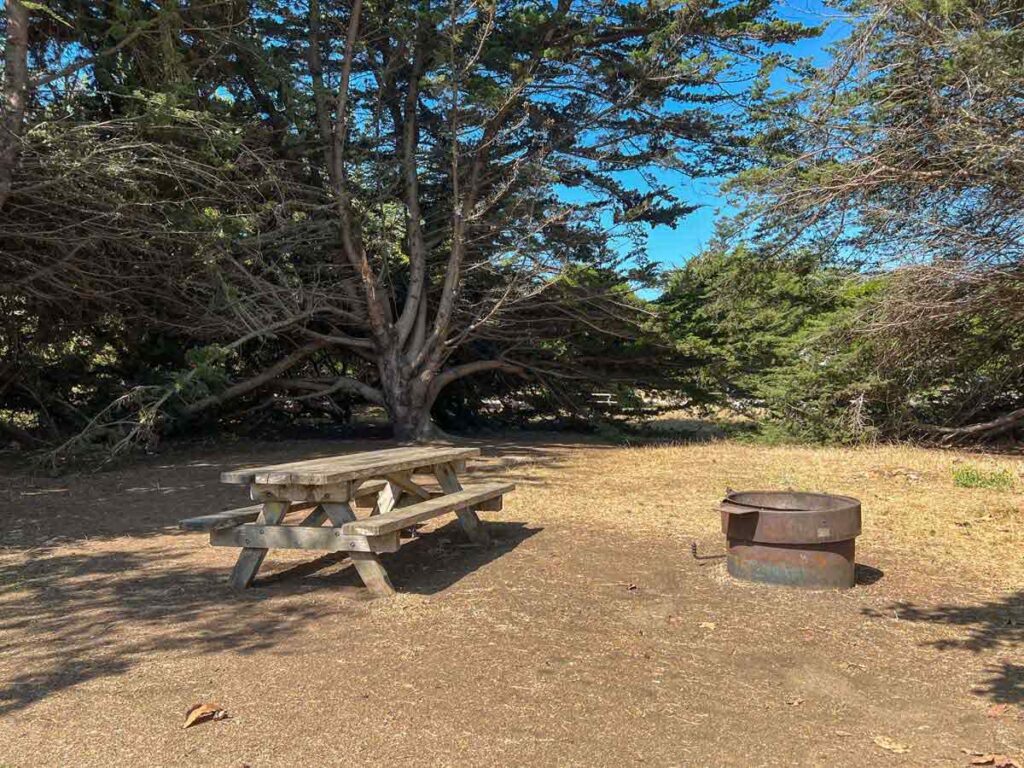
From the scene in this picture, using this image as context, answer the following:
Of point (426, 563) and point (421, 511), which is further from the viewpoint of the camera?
point (426, 563)

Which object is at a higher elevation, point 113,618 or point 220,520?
point 220,520

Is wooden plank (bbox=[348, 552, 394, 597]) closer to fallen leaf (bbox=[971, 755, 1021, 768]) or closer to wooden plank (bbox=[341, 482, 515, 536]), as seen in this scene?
wooden plank (bbox=[341, 482, 515, 536])

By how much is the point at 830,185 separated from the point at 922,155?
3.56 feet

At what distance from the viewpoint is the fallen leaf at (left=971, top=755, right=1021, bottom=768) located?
9.75 ft

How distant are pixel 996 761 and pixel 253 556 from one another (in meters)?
4.20

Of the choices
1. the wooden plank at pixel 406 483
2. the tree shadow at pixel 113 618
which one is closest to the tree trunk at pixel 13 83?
the tree shadow at pixel 113 618

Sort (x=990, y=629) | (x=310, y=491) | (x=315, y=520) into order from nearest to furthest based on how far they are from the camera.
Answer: (x=990, y=629)
(x=310, y=491)
(x=315, y=520)

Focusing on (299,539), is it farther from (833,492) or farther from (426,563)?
(833,492)

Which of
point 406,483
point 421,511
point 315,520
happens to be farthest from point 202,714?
point 406,483

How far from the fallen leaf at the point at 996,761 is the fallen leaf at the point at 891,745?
236 mm

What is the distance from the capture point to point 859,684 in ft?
12.5

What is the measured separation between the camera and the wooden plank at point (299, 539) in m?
4.92

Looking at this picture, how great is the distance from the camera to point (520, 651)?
413 centimetres

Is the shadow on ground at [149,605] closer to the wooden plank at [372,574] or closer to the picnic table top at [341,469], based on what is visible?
the wooden plank at [372,574]
